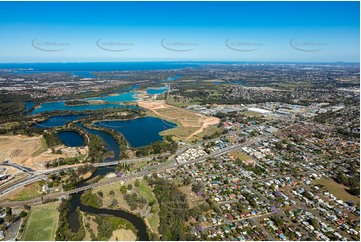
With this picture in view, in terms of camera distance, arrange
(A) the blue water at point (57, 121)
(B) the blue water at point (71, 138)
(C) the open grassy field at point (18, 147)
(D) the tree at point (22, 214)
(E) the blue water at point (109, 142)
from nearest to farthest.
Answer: (D) the tree at point (22, 214) < (C) the open grassy field at point (18, 147) < (E) the blue water at point (109, 142) < (B) the blue water at point (71, 138) < (A) the blue water at point (57, 121)

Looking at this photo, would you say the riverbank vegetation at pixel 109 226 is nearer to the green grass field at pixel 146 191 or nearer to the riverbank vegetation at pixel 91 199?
the riverbank vegetation at pixel 91 199

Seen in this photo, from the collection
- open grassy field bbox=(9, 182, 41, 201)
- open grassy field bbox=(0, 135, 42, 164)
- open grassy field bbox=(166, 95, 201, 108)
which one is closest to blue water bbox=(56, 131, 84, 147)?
open grassy field bbox=(0, 135, 42, 164)

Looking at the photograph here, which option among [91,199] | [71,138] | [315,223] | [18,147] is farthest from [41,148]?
[315,223]

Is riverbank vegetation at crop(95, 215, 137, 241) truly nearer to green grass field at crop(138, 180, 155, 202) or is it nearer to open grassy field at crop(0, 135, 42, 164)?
green grass field at crop(138, 180, 155, 202)

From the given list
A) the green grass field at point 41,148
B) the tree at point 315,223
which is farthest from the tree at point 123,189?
the green grass field at point 41,148

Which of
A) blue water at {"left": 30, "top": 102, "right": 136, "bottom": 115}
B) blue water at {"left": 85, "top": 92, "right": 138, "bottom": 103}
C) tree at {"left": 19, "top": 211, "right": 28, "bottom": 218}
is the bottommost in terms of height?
blue water at {"left": 85, "top": 92, "right": 138, "bottom": 103}

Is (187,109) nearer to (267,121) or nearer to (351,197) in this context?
(267,121)
